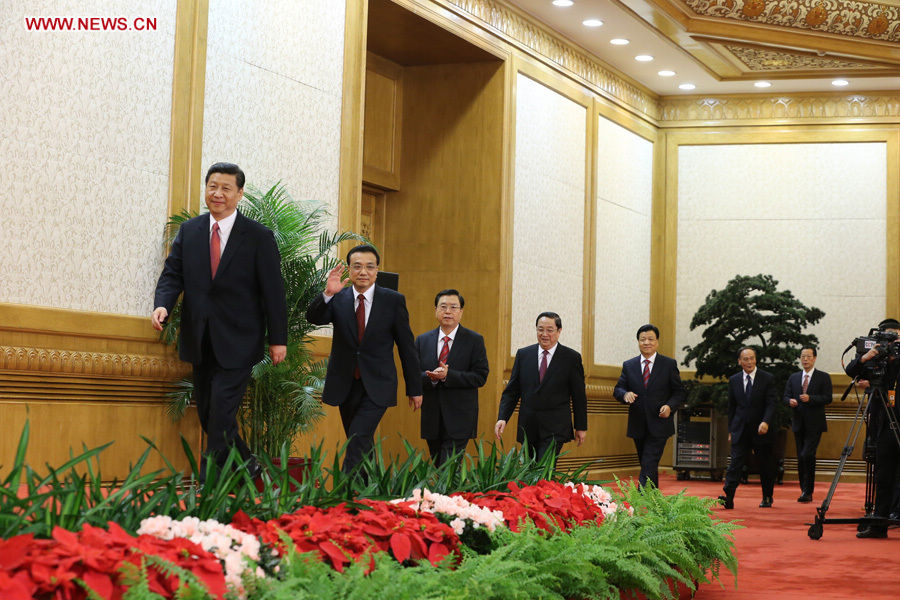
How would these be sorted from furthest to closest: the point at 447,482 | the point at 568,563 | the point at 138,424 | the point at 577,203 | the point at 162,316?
1. the point at 577,203
2. the point at 138,424
3. the point at 162,316
4. the point at 447,482
5. the point at 568,563

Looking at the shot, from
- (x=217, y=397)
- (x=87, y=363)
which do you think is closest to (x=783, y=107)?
(x=87, y=363)

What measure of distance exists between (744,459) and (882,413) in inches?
115

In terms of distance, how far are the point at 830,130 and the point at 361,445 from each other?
10.1 meters

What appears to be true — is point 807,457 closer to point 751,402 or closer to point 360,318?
point 751,402

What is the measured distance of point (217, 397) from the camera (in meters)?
4.93

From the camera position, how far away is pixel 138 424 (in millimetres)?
6523

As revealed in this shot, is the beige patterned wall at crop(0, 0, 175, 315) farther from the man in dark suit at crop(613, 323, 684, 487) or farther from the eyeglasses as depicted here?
the man in dark suit at crop(613, 323, 684, 487)

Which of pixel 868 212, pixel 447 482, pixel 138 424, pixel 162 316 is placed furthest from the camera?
pixel 868 212

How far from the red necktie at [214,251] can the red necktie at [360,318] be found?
2.87 feet

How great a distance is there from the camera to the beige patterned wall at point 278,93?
23.4 ft

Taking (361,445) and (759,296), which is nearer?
(361,445)

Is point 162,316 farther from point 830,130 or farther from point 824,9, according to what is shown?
point 830,130

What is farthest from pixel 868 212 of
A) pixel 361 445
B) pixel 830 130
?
pixel 361 445

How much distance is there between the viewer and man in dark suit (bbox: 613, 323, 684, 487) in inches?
327
